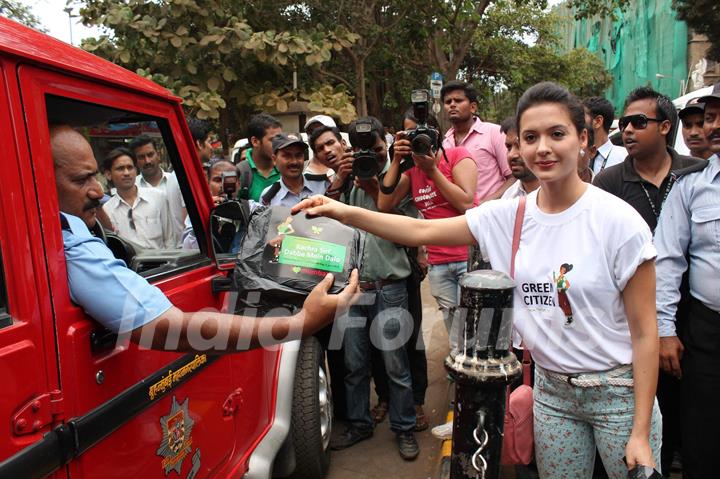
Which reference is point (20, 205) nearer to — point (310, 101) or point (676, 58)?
point (310, 101)

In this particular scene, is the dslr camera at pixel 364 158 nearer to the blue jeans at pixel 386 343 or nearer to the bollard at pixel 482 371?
the blue jeans at pixel 386 343

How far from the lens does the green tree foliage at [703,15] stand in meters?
12.9

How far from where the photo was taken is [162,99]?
1952mm

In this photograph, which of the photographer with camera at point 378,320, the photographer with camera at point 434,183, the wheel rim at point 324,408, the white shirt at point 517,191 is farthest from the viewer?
the white shirt at point 517,191

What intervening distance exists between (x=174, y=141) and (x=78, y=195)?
1.86ft

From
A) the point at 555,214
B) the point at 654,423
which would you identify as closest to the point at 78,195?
the point at 555,214

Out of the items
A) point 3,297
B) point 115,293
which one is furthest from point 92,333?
point 3,297

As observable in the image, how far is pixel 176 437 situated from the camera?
180cm

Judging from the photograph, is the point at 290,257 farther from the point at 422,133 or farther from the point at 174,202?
the point at 422,133

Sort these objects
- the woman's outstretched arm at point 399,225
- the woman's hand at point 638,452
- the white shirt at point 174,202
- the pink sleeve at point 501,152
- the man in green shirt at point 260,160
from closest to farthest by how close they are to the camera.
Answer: the woman's hand at point 638,452 < the woman's outstretched arm at point 399,225 < the white shirt at point 174,202 < the pink sleeve at point 501,152 < the man in green shirt at point 260,160

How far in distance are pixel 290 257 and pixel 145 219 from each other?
54 centimetres

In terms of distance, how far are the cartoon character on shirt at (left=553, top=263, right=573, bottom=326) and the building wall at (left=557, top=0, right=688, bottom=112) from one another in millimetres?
18630

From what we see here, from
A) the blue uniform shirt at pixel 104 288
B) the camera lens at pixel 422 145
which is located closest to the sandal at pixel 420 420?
the camera lens at pixel 422 145

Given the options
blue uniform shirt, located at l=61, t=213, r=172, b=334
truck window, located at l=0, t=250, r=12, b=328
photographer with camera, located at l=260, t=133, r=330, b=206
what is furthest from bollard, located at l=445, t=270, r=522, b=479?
photographer with camera, located at l=260, t=133, r=330, b=206
